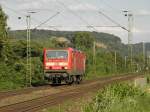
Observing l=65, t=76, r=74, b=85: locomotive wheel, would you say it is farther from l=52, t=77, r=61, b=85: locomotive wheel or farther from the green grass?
the green grass

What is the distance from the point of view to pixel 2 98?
28469 millimetres

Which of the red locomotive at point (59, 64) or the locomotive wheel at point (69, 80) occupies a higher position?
the red locomotive at point (59, 64)

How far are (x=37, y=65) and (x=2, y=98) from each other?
956 inches

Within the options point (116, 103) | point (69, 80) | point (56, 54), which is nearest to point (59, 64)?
point (56, 54)

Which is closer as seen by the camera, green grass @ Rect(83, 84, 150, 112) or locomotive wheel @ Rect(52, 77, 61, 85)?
green grass @ Rect(83, 84, 150, 112)

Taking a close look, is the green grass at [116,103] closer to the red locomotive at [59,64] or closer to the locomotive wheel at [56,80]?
the red locomotive at [59,64]

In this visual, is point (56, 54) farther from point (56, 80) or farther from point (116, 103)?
point (116, 103)

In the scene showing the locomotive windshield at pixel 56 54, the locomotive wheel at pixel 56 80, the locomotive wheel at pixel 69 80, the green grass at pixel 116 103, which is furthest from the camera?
the locomotive wheel at pixel 56 80

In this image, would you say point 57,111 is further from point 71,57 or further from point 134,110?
point 71,57

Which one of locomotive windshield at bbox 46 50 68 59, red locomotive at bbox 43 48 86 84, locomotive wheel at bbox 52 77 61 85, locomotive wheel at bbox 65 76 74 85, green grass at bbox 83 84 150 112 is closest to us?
green grass at bbox 83 84 150 112

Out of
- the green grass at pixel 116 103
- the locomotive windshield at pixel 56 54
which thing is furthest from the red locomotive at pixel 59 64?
the green grass at pixel 116 103

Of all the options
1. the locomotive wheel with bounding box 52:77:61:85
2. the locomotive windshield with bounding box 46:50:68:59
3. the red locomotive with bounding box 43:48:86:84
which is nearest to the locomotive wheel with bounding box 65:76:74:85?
the red locomotive with bounding box 43:48:86:84

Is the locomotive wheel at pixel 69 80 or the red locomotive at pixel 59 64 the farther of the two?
the locomotive wheel at pixel 69 80

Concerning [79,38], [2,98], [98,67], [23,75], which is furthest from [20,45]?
[79,38]
